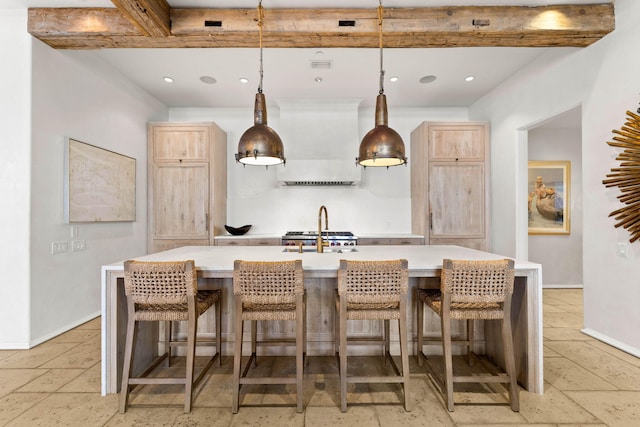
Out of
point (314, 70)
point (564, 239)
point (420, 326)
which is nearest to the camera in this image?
point (420, 326)

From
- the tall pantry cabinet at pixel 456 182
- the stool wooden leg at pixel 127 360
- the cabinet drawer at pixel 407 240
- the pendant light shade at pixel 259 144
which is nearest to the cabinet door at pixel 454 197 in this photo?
the tall pantry cabinet at pixel 456 182

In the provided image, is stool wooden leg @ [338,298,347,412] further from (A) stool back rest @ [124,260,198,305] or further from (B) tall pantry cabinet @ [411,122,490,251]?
(B) tall pantry cabinet @ [411,122,490,251]

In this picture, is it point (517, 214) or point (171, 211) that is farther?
point (171, 211)

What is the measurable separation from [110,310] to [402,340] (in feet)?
6.05

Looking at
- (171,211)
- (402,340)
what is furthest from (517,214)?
(171,211)

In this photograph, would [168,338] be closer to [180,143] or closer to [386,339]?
[386,339]

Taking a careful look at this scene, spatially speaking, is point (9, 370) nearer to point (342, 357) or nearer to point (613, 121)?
point (342, 357)

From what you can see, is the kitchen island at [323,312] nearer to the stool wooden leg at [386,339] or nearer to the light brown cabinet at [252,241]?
the stool wooden leg at [386,339]

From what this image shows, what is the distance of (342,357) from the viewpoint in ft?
6.08

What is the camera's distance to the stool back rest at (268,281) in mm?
1799

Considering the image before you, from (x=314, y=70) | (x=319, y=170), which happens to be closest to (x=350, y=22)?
(x=314, y=70)

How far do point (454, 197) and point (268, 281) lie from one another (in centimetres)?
341

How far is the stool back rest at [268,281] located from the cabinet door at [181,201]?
9.21 ft

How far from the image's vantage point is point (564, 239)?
15.9 feet
